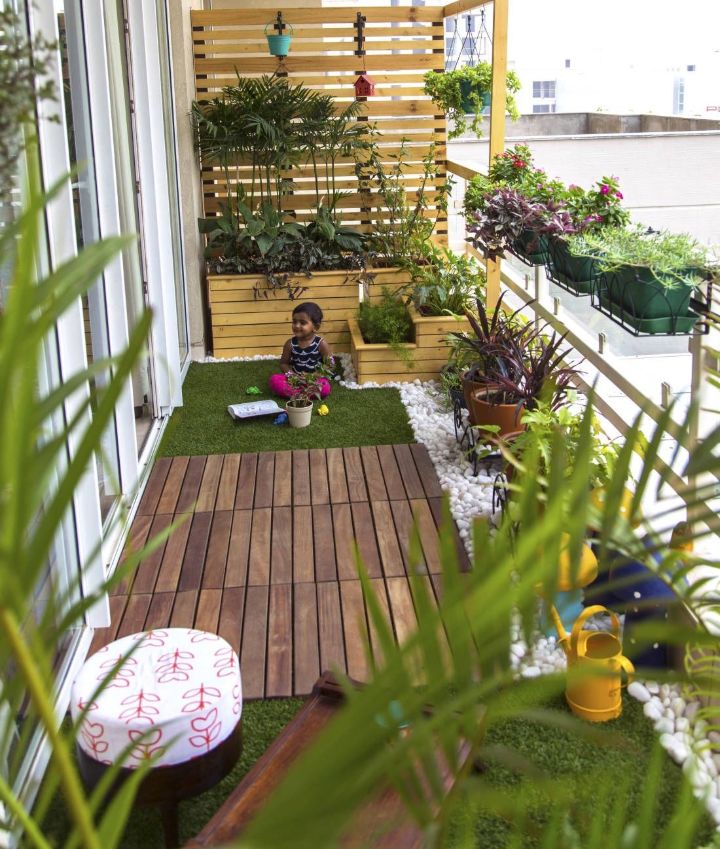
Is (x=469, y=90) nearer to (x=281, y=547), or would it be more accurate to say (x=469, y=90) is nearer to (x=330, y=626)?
(x=281, y=547)

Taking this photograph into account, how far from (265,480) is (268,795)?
2.40 meters

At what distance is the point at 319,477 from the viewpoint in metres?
4.49

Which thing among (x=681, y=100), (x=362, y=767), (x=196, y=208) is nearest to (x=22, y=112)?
(x=362, y=767)

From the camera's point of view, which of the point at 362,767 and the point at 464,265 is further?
the point at 464,265

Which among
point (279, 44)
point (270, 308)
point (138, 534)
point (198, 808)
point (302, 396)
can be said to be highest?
point (279, 44)

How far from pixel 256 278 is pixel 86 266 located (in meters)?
5.93

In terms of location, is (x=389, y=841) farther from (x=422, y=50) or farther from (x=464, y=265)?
(x=422, y=50)

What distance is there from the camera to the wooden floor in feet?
10.3

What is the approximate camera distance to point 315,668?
2998mm

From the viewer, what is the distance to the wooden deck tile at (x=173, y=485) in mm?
4215

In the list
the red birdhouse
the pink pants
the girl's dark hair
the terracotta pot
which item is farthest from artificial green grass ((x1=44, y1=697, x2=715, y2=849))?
the red birdhouse

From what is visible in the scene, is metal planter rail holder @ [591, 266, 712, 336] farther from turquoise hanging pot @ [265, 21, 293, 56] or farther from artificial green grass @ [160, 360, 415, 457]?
turquoise hanging pot @ [265, 21, 293, 56]

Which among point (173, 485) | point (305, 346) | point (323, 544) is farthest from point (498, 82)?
point (323, 544)

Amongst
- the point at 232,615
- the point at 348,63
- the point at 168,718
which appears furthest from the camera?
the point at 348,63
